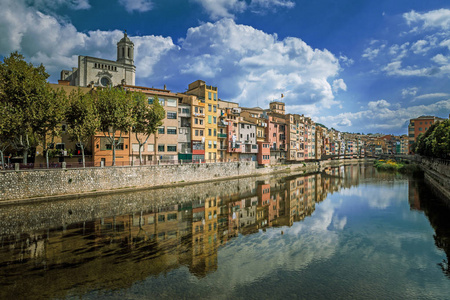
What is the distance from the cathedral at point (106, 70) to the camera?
69375mm

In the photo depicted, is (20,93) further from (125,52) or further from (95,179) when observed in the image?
(125,52)

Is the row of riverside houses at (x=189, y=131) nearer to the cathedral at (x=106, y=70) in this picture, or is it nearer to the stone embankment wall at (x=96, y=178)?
the cathedral at (x=106, y=70)

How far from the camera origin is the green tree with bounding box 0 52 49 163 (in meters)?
28.5

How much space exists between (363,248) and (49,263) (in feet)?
63.6

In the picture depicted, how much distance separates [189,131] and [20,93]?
29922 mm

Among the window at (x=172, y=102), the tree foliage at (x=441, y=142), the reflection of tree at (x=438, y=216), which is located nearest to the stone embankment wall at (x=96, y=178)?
the window at (x=172, y=102)

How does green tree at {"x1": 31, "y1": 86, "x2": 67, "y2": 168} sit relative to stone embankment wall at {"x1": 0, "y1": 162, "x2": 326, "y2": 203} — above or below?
above

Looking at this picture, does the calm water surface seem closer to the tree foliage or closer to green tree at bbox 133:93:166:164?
the tree foliage

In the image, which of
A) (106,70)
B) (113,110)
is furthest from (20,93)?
(106,70)

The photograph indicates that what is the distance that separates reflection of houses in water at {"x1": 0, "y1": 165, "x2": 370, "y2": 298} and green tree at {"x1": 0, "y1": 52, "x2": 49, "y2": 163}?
17.0 metres

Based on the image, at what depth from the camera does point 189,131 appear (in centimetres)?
5394

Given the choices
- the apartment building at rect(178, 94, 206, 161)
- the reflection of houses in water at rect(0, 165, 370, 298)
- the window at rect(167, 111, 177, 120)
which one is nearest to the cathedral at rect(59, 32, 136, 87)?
the window at rect(167, 111, 177, 120)

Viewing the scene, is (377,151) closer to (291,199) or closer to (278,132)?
(278,132)

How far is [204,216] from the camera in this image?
2447 centimetres
